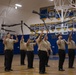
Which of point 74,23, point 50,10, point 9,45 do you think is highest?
point 50,10

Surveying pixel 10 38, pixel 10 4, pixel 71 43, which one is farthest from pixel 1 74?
pixel 10 4

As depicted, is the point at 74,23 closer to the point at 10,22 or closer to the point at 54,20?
the point at 54,20

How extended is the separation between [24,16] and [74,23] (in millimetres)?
7309

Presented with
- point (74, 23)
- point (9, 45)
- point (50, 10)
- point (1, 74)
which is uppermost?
point (50, 10)

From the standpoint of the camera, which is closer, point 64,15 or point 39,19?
point 64,15

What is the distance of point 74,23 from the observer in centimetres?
2428

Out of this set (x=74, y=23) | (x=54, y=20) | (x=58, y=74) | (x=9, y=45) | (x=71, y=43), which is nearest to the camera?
(x=58, y=74)

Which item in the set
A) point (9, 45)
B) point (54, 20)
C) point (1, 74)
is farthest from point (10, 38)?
point (54, 20)

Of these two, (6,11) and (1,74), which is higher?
(6,11)

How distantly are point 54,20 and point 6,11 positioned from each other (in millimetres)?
6187

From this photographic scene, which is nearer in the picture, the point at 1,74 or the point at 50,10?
the point at 1,74

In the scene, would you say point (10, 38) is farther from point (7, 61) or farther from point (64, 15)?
point (64, 15)

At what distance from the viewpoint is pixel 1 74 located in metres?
9.74

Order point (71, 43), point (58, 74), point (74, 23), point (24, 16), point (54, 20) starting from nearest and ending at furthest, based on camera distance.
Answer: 1. point (58, 74)
2. point (71, 43)
3. point (74, 23)
4. point (54, 20)
5. point (24, 16)
